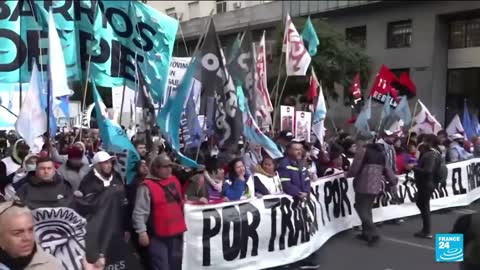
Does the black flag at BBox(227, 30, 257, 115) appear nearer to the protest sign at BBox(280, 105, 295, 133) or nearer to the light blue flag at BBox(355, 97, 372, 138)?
the light blue flag at BBox(355, 97, 372, 138)

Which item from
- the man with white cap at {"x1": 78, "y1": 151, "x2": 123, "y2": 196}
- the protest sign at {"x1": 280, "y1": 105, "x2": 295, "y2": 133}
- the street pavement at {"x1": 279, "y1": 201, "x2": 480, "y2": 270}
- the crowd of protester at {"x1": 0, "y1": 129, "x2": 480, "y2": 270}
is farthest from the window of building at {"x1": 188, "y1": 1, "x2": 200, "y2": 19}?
the man with white cap at {"x1": 78, "y1": 151, "x2": 123, "y2": 196}

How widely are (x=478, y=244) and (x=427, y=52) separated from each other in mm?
22208

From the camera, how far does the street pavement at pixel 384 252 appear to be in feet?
24.6

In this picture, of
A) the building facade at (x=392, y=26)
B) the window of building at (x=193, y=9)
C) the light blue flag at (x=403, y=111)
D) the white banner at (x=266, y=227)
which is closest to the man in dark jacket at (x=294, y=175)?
the white banner at (x=266, y=227)

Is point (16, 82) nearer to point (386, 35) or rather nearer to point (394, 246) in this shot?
point (394, 246)

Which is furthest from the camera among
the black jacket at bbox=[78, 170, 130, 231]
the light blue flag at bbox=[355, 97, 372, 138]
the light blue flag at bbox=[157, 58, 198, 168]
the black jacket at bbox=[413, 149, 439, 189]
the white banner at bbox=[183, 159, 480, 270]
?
the light blue flag at bbox=[355, 97, 372, 138]

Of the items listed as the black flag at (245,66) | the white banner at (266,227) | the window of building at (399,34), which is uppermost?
the window of building at (399,34)

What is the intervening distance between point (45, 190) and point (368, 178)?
192 inches

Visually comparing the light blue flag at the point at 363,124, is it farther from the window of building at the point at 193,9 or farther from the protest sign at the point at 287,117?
the window of building at the point at 193,9

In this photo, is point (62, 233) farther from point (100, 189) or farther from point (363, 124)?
point (363, 124)

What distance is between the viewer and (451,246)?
11.5ft

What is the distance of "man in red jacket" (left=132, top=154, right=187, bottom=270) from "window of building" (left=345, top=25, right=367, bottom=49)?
82.4ft

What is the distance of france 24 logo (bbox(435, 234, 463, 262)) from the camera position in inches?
135

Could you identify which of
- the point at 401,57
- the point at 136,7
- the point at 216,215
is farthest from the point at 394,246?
the point at 401,57
